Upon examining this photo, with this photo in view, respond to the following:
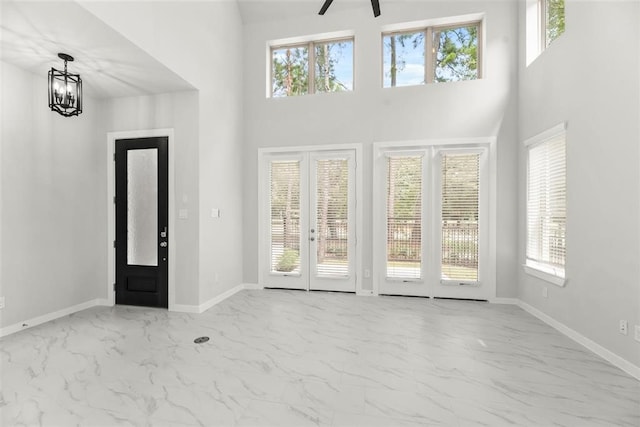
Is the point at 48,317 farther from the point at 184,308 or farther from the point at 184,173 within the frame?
the point at 184,173

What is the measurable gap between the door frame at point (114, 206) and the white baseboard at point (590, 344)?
4.60m

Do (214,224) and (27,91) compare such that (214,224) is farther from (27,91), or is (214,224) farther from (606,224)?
(606,224)

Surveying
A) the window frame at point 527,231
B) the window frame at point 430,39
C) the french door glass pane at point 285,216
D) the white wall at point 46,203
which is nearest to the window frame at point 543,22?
the window frame at point 430,39

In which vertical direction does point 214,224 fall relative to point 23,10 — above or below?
below

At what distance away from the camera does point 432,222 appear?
15.6 feet

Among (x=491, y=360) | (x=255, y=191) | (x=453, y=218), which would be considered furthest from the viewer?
(x=255, y=191)

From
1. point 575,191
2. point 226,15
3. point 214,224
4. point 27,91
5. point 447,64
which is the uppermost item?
point 226,15

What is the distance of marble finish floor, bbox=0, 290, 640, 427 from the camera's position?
80.2 inches

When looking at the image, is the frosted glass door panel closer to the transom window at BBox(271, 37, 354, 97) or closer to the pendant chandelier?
the pendant chandelier

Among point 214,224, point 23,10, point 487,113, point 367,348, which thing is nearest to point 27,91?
point 23,10

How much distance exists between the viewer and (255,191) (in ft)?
17.5

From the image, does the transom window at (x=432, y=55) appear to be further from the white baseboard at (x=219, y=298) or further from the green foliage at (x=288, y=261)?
the white baseboard at (x=219, y=298)

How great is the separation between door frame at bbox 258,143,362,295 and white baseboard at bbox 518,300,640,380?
7.23 feet

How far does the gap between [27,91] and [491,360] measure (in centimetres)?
551
